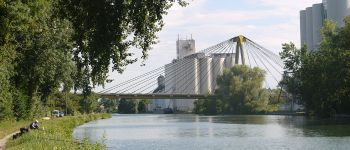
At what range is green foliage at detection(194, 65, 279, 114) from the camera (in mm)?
118812

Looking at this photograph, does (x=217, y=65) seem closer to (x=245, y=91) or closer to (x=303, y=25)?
(x=303, y=25)

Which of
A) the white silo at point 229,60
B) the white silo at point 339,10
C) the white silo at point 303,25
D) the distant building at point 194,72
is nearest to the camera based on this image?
the white silo at point 339,10

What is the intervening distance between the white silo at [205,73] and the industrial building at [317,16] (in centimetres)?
3139

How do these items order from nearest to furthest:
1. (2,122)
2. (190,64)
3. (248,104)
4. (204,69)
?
(2,122) → (248,104) → (190,64) → (204,69)

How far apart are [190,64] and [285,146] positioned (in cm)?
13358

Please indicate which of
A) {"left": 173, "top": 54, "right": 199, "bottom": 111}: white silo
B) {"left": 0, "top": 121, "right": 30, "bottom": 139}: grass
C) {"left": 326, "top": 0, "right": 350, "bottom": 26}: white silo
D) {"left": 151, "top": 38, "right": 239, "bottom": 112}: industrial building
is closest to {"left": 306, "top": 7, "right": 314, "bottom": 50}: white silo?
{"left": 326, "top": 0, "right": 350, "bottom": 26}: white silo

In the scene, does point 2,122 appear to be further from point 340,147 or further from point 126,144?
point 340,147

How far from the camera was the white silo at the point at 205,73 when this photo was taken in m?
166

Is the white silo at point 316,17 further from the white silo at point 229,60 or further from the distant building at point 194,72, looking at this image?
the distant building at point 194,72

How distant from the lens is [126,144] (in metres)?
38.4

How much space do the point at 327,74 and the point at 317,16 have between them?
229 feet

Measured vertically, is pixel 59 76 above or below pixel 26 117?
above

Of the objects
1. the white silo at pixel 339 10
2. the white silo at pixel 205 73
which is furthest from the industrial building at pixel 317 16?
the white silo at pixel 205 73

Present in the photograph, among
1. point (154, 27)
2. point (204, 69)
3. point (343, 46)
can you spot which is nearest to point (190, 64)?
point (204, 69)
